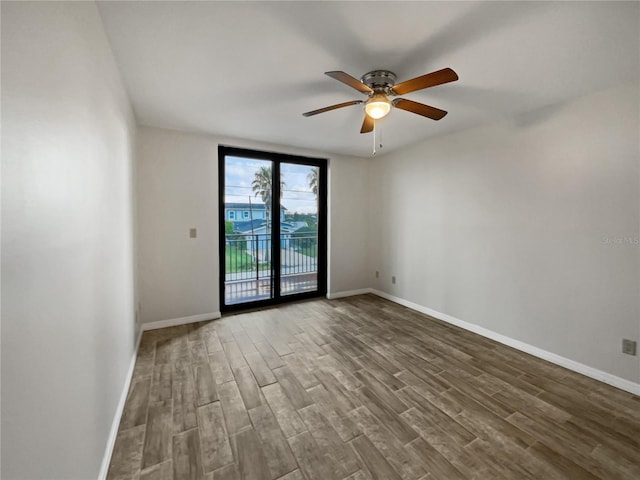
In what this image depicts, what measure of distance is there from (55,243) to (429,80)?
202 centimetres

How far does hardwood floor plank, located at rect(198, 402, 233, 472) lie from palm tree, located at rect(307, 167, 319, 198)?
10.8 ft

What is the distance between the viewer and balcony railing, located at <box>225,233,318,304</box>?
3.89 m

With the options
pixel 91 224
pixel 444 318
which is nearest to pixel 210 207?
pixel 91 224

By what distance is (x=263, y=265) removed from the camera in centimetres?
407

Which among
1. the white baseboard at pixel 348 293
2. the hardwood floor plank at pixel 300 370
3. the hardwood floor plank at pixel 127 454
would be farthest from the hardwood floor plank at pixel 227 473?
the white baseboard at pixel 348 293

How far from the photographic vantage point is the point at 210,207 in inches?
136

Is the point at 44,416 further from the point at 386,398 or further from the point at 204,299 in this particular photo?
the point at 204,299

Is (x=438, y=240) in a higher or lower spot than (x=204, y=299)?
higher

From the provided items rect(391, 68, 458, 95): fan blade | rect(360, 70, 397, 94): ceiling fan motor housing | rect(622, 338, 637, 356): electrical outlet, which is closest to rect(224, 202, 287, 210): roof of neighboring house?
rect(360, 70, 397, 94): ceiling fan motor housing

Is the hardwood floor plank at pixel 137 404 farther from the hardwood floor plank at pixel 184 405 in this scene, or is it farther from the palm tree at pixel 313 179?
the palm tree at pixel 313 179

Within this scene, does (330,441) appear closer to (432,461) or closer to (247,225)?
(432,461)

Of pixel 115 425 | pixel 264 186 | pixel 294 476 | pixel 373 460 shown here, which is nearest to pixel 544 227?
pixel 373 460

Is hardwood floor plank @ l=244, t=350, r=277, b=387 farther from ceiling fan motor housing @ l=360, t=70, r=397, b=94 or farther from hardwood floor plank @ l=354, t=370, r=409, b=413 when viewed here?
ceiling fan motor housing @ l=360, t=70, r=397, b=94

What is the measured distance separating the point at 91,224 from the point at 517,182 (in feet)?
11.7
